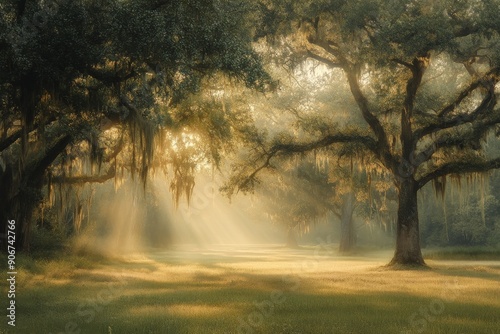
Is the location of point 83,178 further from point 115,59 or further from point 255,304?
point 255,304

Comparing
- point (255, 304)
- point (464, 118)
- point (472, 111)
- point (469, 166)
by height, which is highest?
point (472, 111)

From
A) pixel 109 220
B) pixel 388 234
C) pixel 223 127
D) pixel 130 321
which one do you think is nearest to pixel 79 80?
pixel 223 127

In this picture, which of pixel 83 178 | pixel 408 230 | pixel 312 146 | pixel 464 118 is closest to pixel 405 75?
pixel 464 118

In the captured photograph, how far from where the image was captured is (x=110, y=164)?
3203 centimetres

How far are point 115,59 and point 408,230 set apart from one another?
17.7 m

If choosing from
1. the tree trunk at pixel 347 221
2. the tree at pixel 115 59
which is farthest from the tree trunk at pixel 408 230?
the tree trunk at pixel 347 221

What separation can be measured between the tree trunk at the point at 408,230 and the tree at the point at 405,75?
0.05 metres

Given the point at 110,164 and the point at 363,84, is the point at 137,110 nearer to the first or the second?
the point at 110,164

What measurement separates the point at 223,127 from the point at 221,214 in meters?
112

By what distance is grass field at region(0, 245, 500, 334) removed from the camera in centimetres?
1065

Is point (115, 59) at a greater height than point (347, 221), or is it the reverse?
point (115, 59)

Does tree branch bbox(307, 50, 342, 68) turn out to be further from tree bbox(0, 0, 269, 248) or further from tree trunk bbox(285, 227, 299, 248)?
tree trunk bbox(285, 227, 299, 248)

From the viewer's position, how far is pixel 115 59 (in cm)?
1720

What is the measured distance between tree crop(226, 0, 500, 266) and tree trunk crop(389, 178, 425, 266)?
1.9 inches
